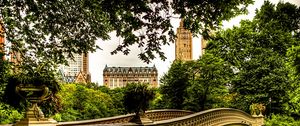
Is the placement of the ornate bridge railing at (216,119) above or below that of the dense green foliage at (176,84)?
below

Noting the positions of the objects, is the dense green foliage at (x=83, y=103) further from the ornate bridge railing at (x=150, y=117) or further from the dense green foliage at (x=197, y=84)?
the ornate bridge railing at (x=150, y=117)

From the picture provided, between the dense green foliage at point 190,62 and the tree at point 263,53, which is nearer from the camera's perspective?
the dense green foliage at point 190,62

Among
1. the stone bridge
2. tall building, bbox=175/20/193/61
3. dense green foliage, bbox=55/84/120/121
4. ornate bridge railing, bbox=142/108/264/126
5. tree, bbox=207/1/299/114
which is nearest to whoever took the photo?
the stone bridge

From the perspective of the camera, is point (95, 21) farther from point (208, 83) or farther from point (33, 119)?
point (208, 83)

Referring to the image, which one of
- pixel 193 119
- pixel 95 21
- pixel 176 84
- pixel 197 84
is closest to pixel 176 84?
pixel 176 84

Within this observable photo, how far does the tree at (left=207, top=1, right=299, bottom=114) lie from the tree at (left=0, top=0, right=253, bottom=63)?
22005 millimetres

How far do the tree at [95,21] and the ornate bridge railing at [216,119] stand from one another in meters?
3.10

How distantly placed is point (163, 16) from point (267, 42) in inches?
1073

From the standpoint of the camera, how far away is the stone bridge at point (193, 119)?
13.8 meters

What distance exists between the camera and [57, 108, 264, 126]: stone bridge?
13770 millimetres

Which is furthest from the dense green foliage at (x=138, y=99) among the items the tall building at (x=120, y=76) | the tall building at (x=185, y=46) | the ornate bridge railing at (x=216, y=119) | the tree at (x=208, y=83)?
the tall building at (x=120, y=76)

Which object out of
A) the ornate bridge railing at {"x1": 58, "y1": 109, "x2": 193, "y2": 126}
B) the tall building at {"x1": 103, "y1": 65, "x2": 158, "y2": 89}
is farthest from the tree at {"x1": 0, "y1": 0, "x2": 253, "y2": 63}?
the tall building at {"x1": 103, "y1": 65, "x2": 158, "y2": 89}

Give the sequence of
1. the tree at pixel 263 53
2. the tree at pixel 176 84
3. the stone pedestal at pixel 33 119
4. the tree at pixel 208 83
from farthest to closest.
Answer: the tree at pixel 176 84 < the tree at pixel 208 83 < the tree at pixel 263 53 < the stone pedestal at pixel 33 119

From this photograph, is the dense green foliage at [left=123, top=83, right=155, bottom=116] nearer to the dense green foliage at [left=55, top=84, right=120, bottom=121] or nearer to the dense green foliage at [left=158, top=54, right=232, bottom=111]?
the dense green foliage at [left=158, top=54, right=232, bottom=111]
